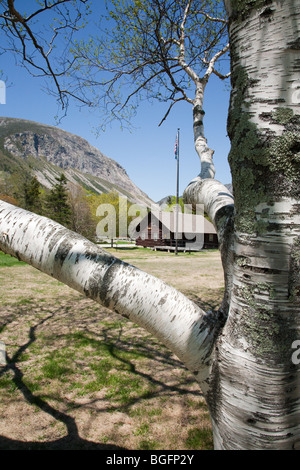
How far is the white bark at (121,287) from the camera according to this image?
131 cm

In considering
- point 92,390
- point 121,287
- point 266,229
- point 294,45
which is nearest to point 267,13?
point 294,45

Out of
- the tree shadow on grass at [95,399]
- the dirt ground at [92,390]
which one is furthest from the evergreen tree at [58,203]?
the tree shadow on grass at [95,399]

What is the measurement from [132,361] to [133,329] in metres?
1.49

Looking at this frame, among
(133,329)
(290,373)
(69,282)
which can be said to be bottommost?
(133,329)

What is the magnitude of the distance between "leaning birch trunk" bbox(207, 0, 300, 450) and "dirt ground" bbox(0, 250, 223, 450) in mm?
2030

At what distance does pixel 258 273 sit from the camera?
1110mm

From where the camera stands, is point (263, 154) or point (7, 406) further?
point (7, 406)

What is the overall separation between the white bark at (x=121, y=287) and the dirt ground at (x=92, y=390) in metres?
2.03

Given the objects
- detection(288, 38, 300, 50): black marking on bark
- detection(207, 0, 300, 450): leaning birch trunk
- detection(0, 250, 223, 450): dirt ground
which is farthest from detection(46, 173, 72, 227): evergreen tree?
detection(288, 38, 300, 50): black marking on bark

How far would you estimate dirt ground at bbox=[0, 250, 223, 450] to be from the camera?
2738 mm

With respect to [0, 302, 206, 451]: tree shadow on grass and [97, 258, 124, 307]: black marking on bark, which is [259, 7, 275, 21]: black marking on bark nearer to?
[97, 258, 124, 307]: black marking on bark

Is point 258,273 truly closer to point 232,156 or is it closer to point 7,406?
point 232,156

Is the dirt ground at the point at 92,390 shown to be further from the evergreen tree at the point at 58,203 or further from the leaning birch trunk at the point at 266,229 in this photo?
the evergreen tree at the point at 58,203

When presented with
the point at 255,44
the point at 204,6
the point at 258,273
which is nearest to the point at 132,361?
the point at 258,273
